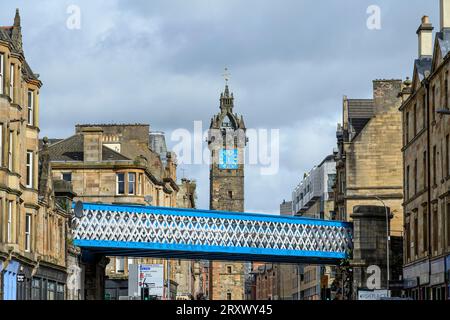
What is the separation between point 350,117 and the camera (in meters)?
89.0

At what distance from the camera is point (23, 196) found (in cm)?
4838

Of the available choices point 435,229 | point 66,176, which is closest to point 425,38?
point 435,229

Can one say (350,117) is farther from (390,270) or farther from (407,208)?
(407,208)

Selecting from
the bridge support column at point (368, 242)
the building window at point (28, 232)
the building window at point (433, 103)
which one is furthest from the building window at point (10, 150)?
the bridge support column at point (368, 242)

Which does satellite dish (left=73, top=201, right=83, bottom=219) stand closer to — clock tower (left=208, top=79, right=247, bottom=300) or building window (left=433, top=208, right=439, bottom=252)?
building window (left=433, top=208, right=439, bottom=252)

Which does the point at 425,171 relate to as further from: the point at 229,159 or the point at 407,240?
the point at 229,159

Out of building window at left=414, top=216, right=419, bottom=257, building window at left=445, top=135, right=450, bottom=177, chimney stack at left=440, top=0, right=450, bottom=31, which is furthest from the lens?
building window at left=414, top=216, right=419, bottom=257

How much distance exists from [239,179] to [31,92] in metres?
141

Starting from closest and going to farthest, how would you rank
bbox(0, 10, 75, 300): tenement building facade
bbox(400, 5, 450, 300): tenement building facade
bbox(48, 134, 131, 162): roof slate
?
bbox(0, 10, 75, 300): tenement building facade, bbox(400, 5, 450, 300): tenement building facade, bbox(48, 134, 131, 162): roof slate

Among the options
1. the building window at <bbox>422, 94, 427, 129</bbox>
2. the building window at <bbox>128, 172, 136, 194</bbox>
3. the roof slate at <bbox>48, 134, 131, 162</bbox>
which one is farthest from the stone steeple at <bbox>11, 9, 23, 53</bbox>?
the roof slate at <bbox>48, 134, 131, 162</bbox>

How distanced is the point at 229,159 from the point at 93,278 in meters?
122

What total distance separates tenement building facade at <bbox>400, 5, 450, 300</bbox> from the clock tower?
115 m

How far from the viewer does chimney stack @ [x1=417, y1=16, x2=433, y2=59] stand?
2361 inches

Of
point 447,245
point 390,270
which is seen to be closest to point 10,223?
point 447,245
